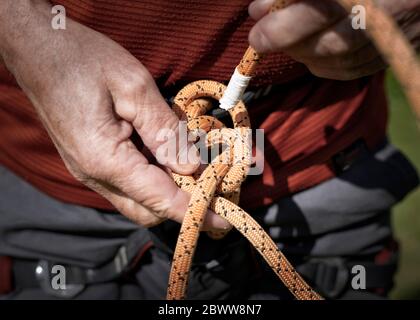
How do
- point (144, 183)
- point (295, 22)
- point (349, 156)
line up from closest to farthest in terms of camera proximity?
point (295, 22)
point (144, 183)
point (349, 156)

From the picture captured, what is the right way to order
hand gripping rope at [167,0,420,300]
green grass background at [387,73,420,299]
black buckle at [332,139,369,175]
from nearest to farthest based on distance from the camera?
hand gripping rope at [167,0,420,300]
black buckle at [332,139,369,175]
green grass background at [387,73,420,299]

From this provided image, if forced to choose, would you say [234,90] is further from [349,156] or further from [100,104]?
[349,156]

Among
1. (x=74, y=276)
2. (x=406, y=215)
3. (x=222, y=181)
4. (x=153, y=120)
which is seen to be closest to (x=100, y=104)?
Result: (x=153, y=120)

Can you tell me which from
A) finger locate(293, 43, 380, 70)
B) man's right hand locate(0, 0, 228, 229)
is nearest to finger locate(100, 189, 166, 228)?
man's right hand locate(0, 0, 228, 229)

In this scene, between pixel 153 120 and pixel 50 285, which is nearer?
pixel 153 120

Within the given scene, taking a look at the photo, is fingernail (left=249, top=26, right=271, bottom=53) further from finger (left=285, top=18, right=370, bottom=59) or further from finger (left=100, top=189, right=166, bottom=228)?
finger (left=100, top=189, right=166, bottom=228)

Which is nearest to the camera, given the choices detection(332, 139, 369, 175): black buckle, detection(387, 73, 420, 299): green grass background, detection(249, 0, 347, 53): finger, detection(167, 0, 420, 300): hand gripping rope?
detection(249, 0, 347, 53): finger

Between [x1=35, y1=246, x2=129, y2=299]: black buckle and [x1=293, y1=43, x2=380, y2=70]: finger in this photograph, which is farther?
[x1=35, y1=246, x2=129, y2=299]: black buckle
